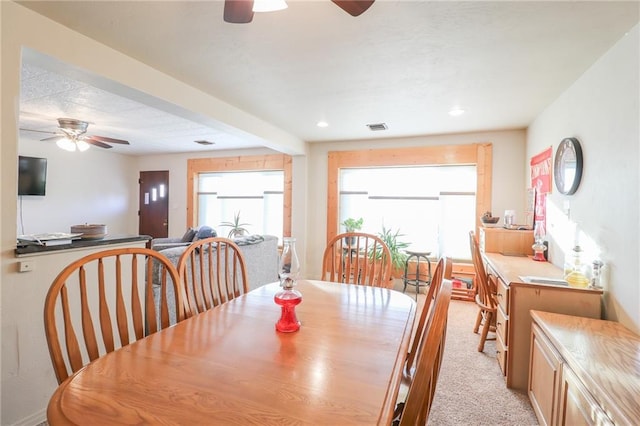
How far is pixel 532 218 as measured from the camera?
349 cm

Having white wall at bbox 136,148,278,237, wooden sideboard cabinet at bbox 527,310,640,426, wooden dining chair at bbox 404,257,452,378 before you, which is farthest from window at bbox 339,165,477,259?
wooden dining chair at bbox 404,257,452,378

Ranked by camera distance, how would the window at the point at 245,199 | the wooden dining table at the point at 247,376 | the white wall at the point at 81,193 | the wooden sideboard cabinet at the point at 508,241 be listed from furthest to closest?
1. the window at the point at 245,199
2. the white wall at the point at 81,193
3. the wooden sideboard cabinet at the point at 508,241
4. the wooden dining table at the point at 247,376

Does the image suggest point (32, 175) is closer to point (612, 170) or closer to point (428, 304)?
point (428, 304)

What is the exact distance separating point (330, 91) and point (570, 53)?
1.82 metres

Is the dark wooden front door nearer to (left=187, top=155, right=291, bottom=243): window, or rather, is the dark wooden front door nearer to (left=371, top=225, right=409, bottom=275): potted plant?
(left=187, top=155, right=291, bottom=243): window

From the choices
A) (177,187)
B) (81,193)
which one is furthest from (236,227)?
(81,193)

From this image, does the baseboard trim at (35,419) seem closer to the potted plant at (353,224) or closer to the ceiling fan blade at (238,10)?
the ceiling fan blade at (238,10)

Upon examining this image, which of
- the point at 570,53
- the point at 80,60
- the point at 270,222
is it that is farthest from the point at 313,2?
the point at 270,222

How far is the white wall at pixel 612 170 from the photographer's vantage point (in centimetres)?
167

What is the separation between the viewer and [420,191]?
468cm

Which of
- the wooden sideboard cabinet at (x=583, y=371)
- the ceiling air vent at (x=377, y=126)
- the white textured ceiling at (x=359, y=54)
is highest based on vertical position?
the ceiling air vent at (x=377, y=126)

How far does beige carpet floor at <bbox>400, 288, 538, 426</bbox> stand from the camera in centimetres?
181

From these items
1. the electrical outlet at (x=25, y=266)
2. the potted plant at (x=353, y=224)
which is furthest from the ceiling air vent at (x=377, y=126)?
the electrical outlet at (x=25, y=266)

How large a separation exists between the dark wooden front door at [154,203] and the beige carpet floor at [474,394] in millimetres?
5985
